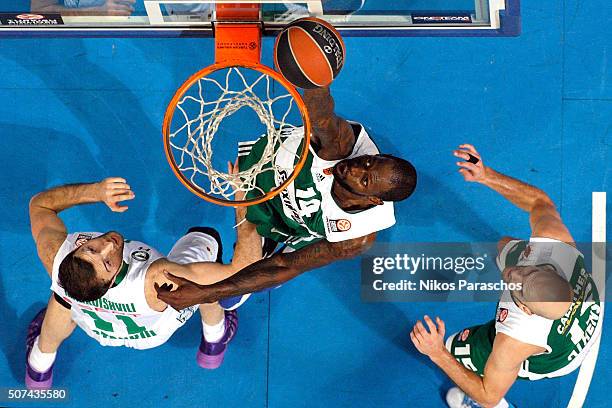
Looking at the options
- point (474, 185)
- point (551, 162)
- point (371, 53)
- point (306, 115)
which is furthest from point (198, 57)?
point (551, 162)

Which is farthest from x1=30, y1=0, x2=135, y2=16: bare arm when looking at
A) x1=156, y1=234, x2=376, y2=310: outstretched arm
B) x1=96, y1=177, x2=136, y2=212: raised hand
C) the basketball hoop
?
x1=156, y1=234, x2=376, y2=310: outstretched arm

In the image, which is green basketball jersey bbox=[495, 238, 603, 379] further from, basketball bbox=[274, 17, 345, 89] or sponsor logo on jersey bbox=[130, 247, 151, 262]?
sponsor logo on jersey bbox=[130, 247, 151, 262]

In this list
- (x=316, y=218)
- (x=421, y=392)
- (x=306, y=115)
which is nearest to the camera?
(x=306, y=115)

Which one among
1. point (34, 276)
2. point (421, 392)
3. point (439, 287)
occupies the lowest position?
point (421, 392)

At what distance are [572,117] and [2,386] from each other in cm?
438

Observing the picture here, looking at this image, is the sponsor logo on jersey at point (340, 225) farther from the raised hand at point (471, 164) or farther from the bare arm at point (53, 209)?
the bare arm at point (53, 209)

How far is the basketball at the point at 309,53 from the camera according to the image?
355cm

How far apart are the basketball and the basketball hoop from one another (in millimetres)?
154

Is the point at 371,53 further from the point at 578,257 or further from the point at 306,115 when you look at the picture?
the point at 578,257

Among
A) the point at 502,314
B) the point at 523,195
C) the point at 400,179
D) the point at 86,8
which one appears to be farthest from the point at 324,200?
the point at 86,8

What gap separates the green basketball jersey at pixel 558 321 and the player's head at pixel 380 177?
1024mm

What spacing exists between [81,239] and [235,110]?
3.94ft

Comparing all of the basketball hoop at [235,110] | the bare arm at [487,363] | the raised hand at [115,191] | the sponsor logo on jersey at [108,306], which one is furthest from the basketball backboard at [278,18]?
the bare arm at [487,363]

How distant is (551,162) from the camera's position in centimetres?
516
